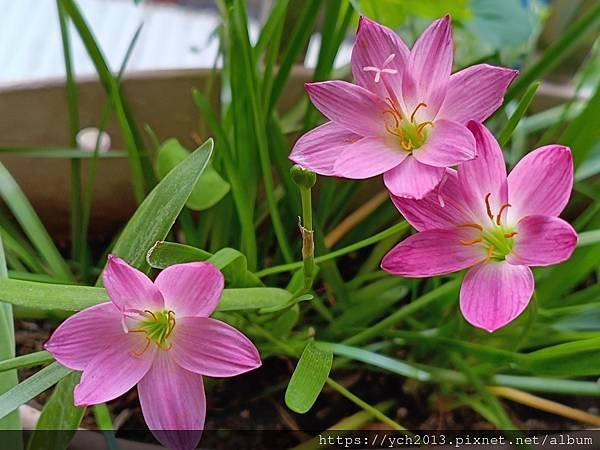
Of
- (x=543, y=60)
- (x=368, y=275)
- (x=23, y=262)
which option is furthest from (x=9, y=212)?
(x=543, y=60)

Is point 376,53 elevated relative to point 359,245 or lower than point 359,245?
elevated

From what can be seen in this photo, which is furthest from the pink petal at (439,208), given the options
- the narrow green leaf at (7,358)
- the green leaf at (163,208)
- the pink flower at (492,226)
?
the narrow green leaf at (7,358)

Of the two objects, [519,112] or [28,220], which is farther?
[28,220]

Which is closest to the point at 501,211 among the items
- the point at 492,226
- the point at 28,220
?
the point at 492,226

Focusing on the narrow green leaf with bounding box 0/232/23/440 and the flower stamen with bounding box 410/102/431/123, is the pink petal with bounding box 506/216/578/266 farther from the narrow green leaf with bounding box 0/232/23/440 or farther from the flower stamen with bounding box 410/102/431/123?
the narrow green leaf with bounding box 0/232/23/440

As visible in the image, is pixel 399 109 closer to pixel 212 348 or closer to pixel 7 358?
pixel 212 348

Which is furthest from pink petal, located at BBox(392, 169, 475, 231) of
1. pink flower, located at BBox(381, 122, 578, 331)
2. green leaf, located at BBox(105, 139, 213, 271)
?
green leaf, located at BBox(105, 139, 213, 271)

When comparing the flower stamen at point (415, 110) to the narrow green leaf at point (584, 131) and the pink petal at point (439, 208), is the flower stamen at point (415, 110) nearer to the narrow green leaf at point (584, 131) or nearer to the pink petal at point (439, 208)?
the pink petal at point (439, 208)
